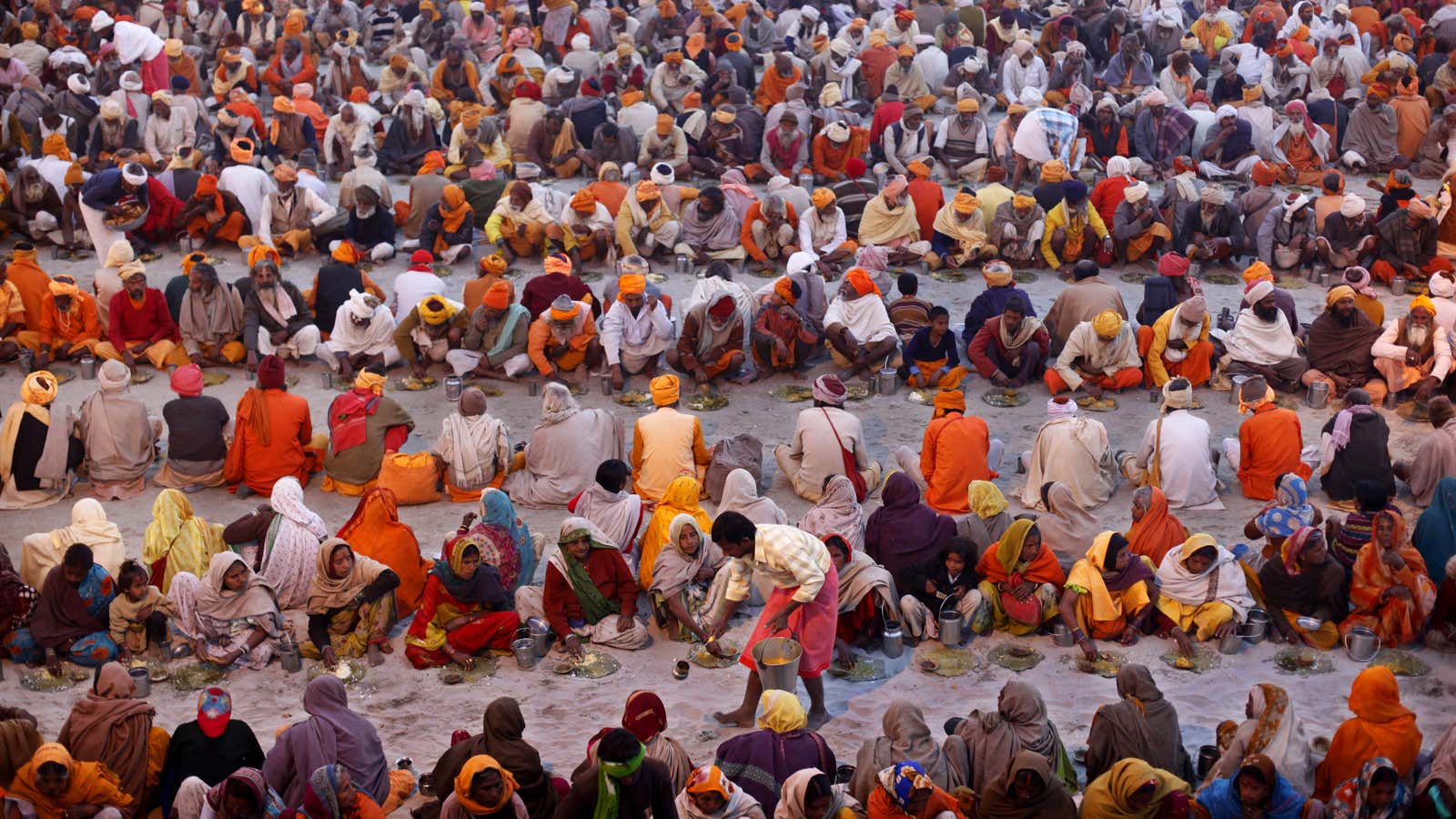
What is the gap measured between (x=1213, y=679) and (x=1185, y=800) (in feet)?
5.91

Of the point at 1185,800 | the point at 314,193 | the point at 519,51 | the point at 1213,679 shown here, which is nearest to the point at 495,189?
the point at 314,193

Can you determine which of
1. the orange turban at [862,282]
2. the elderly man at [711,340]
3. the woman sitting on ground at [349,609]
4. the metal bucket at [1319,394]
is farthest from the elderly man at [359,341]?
the metal bucket at [1319,394]

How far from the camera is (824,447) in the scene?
10.5 m

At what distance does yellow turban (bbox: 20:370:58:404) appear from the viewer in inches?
410

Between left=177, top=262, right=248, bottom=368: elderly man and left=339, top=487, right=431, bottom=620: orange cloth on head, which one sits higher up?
left=339, top=487, right=431, bottom=620: orange cloth on head

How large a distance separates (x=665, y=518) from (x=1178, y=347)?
411 centimetres

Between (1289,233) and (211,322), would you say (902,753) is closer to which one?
(211,322)

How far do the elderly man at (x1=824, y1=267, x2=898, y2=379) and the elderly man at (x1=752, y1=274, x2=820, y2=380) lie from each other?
0.18 meters

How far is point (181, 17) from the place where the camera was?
1900 cm

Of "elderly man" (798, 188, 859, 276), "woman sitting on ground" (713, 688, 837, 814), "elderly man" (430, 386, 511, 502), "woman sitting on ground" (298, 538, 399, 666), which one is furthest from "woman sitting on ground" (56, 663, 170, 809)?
"elderly man" (798, 188, 859, 276)

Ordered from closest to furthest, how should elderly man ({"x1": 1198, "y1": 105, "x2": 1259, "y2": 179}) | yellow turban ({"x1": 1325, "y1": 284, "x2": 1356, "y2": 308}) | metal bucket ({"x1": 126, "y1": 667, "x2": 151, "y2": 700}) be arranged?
metal bucket ({"x1": 126, "y1": 667, "x2": 151, "y2": 700}) → yellow turban ({"x1": 1325, "y1": 284, "x2": 1356, "y2": 308}) → elderly man ({"x1": 1198, "y1": 105, "x2": 1259, "y2": 179})

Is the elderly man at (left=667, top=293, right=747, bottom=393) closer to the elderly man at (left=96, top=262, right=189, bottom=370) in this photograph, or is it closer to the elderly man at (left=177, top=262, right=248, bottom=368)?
the elderly man at (left=177, top=262, right=248, bottom=368)

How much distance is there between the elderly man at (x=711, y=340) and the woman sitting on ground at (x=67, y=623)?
429 cm

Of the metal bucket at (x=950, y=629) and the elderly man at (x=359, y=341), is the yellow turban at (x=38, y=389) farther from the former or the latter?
the metal bucket at (x=950, y=629)
